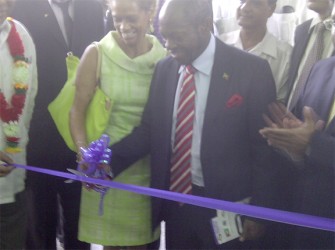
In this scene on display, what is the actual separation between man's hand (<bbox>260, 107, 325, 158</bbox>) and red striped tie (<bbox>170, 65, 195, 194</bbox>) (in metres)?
0.20

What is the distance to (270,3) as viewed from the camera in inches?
50.4

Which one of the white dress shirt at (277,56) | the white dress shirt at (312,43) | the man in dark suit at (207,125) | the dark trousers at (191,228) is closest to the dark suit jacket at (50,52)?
the man in dark suit at (207,125)

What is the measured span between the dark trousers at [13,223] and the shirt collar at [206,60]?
76 cm

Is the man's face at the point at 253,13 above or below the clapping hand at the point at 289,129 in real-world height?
above

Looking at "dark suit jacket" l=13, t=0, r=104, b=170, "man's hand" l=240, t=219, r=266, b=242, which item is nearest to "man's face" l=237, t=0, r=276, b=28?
"dark suit jacket" l=13, t=0, r=104, b=170

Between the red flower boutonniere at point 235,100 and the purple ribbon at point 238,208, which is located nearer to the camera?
the purple ribbon at point 238,208

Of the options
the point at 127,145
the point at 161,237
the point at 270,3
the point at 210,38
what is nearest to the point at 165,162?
the point at 127,145

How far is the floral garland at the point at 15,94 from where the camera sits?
4.98 ft

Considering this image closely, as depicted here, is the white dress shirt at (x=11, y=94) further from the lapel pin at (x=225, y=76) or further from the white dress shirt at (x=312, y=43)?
the white dress shirt at (x=312, y=43)

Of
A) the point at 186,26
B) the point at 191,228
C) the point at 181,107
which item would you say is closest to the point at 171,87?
the point at 181,107

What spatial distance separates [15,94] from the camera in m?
1.54

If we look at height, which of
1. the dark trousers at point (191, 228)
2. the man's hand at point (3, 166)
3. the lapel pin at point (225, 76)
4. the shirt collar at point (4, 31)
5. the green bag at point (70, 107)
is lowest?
the dark trousers at point (191, 228)

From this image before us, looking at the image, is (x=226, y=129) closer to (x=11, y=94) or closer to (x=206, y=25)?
(x=206, y=25)

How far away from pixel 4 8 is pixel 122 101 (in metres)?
0.46
